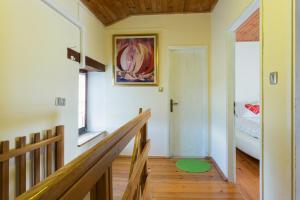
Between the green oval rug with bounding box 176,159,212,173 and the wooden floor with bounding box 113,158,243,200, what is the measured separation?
104 millimetres

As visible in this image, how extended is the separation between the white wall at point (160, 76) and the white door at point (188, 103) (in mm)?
160

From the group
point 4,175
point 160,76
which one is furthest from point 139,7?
point 4,175

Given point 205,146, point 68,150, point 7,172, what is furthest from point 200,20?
point 7,172

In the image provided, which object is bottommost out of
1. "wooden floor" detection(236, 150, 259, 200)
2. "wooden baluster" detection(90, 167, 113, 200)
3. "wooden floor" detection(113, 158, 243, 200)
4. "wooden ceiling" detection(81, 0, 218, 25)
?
"wooden floor" detection(113, 158, 243, 200)

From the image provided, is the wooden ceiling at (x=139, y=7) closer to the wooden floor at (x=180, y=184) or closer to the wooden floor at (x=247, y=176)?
the wooden floor at (x=180, y=184)

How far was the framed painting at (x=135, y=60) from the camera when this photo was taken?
3740 mm

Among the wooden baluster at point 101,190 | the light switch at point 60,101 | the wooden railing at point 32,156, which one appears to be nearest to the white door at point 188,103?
the light switch at point 60,101

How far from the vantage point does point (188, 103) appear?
3855 millimetres

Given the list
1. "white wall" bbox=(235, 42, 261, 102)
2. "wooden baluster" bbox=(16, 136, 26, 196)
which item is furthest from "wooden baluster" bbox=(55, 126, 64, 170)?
"white wall" bbox=(235, 42, 261, 102)

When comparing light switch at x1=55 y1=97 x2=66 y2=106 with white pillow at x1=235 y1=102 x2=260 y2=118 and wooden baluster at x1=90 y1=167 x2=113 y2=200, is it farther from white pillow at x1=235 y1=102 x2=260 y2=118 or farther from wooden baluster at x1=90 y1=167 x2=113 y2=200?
white pillow at x1=235 y1=102 x2=260 y2=118

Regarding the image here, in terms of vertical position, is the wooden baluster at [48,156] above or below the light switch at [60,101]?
below

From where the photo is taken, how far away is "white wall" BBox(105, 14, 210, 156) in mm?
3752

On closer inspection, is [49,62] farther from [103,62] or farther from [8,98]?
[103,62]

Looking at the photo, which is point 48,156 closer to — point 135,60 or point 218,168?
point 135,60
